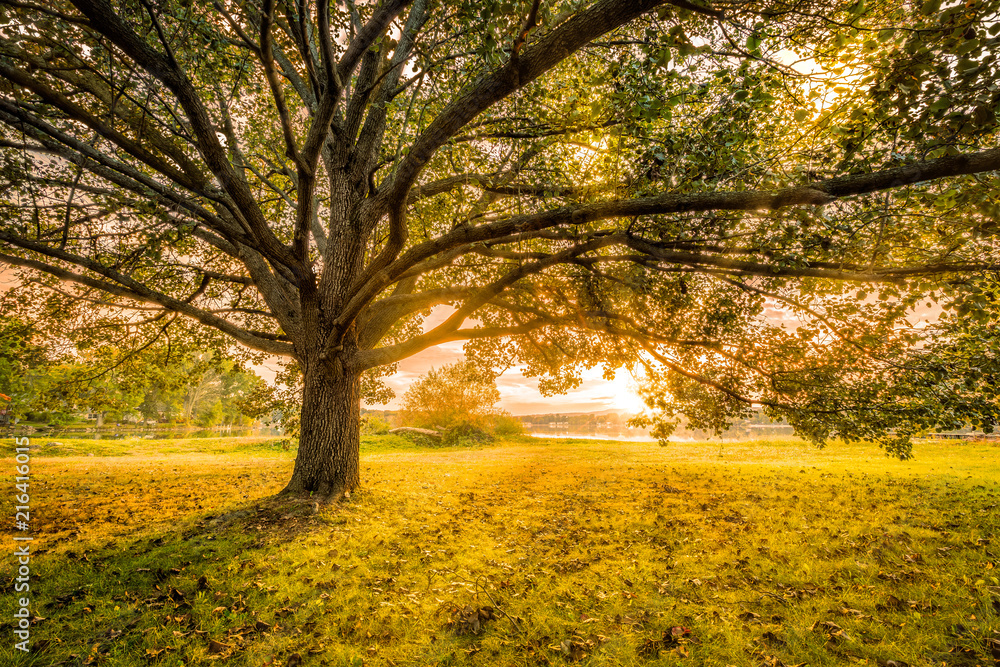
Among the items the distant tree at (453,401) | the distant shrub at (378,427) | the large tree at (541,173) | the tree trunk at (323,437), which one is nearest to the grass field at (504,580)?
the tree trunk at (323,437)

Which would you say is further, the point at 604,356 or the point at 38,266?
the point at 604,356

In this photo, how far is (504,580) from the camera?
191 inches

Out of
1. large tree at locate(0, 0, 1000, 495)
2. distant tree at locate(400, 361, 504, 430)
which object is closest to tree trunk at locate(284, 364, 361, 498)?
large tree at locate(0, 0, 1000, 495)

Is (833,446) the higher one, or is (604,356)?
(604,356)

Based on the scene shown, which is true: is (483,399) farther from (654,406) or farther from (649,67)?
(649,67)

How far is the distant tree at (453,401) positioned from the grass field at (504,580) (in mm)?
20161

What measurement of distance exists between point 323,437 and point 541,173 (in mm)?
7005

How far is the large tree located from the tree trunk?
0.06 meters

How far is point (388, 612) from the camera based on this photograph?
407 cm

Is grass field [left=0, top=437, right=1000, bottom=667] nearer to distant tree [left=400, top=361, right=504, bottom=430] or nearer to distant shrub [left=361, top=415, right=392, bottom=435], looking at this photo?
distant tree [left=400, top=361, right=504, bottom=430]

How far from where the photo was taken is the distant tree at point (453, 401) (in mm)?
29297

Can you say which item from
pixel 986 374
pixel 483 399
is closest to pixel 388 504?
pixel 986 374

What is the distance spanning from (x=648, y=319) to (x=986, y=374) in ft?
17.0

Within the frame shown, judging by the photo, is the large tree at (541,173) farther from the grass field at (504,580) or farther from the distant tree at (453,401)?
the distant tree at (453,401)
